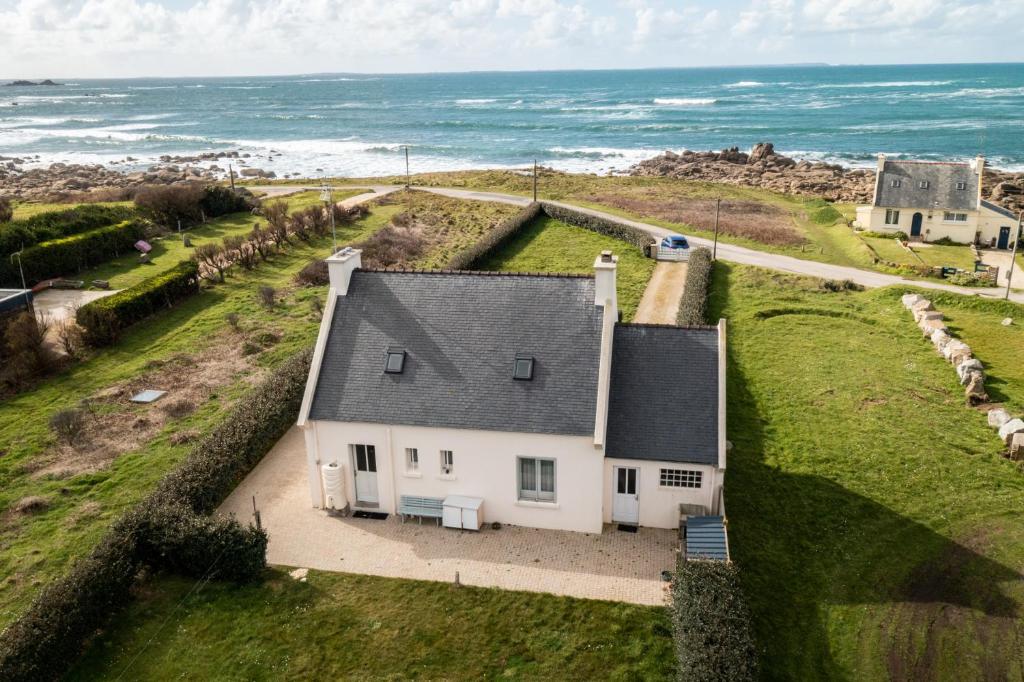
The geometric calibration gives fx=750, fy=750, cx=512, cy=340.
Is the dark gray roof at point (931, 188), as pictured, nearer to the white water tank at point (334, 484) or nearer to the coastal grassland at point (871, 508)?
the coastal grassland at point (871, 508)

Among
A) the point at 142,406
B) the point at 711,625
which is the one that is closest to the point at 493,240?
the point at 142,406

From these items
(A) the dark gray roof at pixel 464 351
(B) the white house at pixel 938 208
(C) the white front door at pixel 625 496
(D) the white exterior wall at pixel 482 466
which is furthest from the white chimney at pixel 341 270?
(B) the white house at pixel 938 208

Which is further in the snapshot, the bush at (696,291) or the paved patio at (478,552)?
the bush at (696,291)

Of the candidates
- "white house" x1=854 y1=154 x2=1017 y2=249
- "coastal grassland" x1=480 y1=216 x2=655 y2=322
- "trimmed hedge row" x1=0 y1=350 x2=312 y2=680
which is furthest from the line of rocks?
"trimmed hedge row" x1=0 y1=350 x2=312 y2=680

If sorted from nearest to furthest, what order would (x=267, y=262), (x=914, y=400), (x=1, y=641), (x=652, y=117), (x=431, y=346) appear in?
(x=1, y=641) → (x=431, y=346) → (x=914, y=400) → (x=267, y=262) → (x=652, y=117)

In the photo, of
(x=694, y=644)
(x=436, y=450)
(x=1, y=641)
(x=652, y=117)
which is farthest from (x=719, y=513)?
(x=652, y=117)

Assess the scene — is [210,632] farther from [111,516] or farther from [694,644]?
[694,644]

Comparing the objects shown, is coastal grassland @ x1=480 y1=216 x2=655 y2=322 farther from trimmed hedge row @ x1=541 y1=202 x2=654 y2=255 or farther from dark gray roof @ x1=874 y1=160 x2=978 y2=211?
dark gray roof @ x1=874 y1=160 x2=978 y2=211

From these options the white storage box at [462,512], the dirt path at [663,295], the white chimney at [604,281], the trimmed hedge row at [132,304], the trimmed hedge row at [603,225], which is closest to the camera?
the white storage box at [462,512]
